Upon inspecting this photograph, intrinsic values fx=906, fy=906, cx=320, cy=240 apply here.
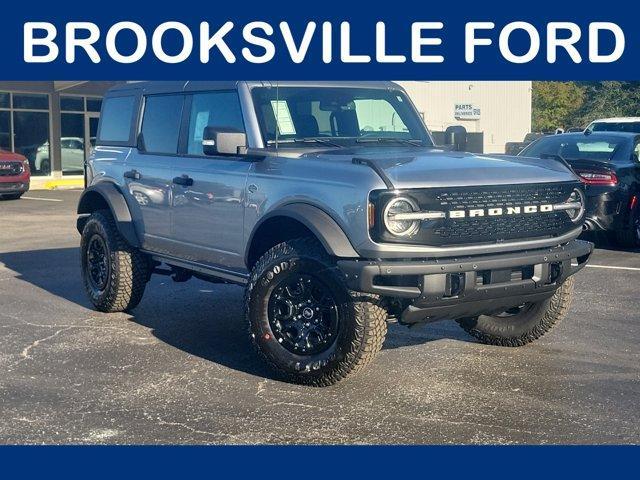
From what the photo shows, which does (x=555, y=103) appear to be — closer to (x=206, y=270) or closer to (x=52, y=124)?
(x=52, y=124)

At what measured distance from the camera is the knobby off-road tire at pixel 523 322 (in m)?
6.54

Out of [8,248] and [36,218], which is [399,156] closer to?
[8,248]

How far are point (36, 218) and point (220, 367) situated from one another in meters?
11.9

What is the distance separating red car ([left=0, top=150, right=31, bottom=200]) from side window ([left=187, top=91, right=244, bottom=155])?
15.3 metres

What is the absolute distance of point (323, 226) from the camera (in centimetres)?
548

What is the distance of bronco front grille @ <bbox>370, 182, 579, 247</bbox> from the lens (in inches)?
210

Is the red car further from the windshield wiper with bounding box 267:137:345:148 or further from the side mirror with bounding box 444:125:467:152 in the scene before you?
the windshield wiper with bounding box 267:137:345:148

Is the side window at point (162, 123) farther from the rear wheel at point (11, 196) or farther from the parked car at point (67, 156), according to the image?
the parked car at point (67, 156)

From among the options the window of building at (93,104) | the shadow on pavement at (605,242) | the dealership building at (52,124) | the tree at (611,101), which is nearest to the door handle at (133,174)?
the shadow on pavement at (605,242)

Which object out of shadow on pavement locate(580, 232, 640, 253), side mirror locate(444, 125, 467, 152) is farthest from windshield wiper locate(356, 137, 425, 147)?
shadow on pavement locate(580, 232, 640, 253)

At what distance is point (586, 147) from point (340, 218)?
24.8 ft

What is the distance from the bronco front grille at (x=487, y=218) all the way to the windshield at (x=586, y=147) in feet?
20.4

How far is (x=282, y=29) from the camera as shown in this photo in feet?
30.3

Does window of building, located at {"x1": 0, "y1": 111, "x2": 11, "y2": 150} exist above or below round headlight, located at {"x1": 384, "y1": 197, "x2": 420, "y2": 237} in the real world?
above
